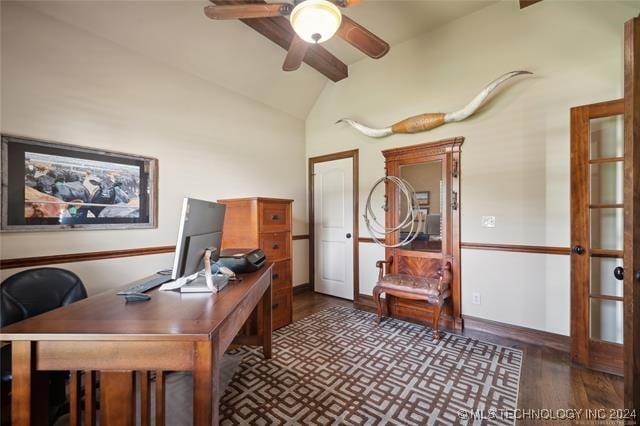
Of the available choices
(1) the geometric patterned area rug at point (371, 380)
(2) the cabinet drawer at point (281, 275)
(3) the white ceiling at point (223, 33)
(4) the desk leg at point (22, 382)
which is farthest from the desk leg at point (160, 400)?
(3) the white ceiling at point (223, 33)

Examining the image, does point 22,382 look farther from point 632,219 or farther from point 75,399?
point 632,219

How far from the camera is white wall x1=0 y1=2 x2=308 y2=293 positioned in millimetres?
1881

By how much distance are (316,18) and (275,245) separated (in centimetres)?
203

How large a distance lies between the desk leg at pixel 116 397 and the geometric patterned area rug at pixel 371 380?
30.1 inches

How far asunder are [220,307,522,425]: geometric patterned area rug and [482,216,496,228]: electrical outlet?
45.1 inches

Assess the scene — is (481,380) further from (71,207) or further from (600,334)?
(71,207)

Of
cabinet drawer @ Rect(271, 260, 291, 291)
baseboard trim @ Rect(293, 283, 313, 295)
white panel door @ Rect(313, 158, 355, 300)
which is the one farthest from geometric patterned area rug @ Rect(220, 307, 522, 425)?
baseboard trim @ Rect(293, 283, 313, 295)

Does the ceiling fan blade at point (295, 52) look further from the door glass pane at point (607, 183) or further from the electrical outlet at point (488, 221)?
the door glass pane at point (607, 183)

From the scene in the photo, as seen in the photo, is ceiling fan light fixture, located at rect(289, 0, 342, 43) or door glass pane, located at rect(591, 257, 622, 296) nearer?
ceiling fan light fixture, located at rect(289, 0, 342, 43)

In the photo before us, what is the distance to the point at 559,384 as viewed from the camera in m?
1.92

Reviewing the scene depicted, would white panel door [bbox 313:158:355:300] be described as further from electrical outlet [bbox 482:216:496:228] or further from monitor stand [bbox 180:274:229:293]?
monitor stand [bbox 180:274:229:293]

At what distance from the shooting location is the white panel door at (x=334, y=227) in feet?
12.8

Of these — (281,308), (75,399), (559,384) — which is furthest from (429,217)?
(75,399)

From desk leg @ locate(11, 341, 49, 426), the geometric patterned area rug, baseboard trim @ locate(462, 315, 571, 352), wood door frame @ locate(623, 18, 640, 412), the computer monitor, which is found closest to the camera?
desk leg @ locate(11, 341, 49, 426)
